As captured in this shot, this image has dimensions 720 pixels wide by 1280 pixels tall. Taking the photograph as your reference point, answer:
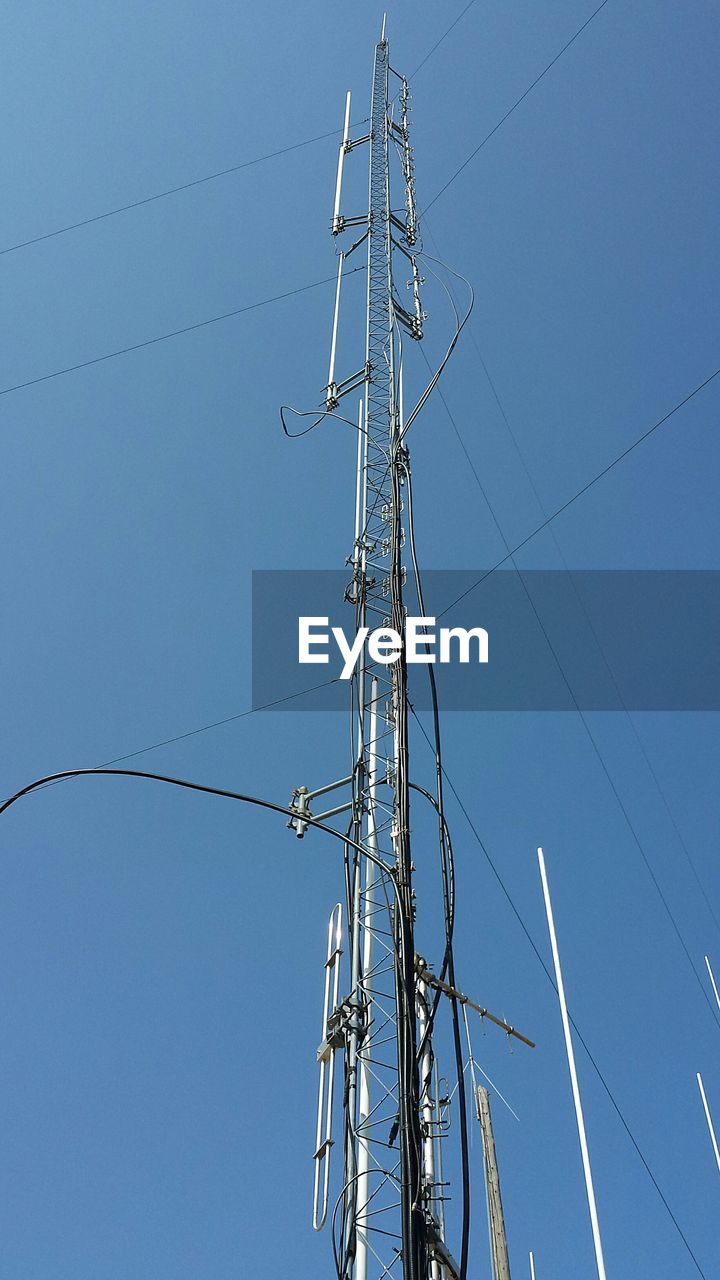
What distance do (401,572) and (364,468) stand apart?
221 centimetres

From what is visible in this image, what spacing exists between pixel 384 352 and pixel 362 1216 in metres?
8.23

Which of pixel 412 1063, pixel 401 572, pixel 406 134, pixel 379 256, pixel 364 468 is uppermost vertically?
pixel 406 134

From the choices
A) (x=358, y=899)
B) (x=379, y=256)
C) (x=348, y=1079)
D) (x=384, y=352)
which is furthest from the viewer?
(x=379, y=256)

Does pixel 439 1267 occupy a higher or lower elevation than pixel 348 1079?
lower

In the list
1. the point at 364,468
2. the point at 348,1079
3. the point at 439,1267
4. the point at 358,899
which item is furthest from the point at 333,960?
the point at 364,468

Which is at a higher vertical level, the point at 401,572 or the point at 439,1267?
the point at 401,572

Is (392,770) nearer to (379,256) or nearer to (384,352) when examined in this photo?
(384,352)

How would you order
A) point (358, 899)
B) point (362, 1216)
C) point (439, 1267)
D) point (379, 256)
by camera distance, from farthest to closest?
point (379, 256) < point (358, 899) < point (362, 1216) < point (439, 1267)

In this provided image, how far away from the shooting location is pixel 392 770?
740cm

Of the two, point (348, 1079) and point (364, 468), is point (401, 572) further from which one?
point (348, 1079)

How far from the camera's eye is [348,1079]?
20.0 ft

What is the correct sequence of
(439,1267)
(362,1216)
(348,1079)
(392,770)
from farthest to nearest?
(392,770) < (348,1079) < (362,1216) < (439,1267)

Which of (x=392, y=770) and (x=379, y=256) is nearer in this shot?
(x=392, y=770)

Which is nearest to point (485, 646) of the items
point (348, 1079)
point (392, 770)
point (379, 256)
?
point (379, 256)
